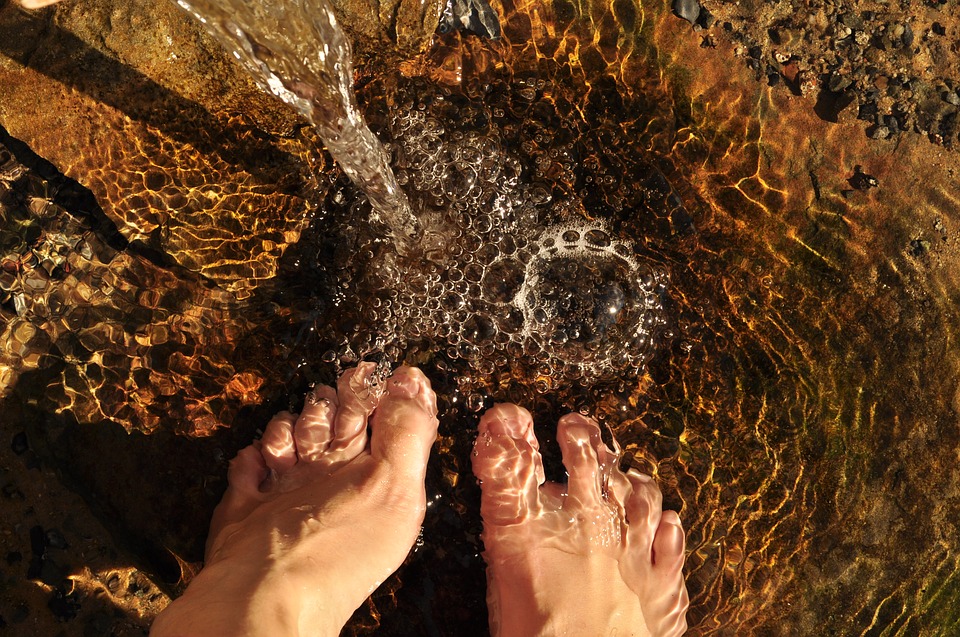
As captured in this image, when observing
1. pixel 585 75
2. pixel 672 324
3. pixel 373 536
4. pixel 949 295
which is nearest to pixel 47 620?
pixel 373 536

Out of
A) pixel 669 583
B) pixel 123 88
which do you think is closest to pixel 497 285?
pixel 669 583

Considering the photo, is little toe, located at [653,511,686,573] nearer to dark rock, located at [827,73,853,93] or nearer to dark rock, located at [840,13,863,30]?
dark rock, located at [827,73,853,93]

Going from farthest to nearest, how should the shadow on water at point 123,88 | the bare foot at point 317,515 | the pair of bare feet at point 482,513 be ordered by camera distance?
the shadow on water at point 123,88
the pair of bare feet at point 482,513
the bare foot at point 317,515

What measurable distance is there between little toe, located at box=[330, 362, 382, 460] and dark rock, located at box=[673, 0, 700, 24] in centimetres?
207

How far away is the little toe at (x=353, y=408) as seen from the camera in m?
2.92

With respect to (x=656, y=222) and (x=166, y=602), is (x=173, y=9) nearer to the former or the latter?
(x=656, y=222)

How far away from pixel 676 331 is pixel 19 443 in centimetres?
279

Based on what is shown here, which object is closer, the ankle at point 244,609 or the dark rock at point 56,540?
the ankle at point 244,609

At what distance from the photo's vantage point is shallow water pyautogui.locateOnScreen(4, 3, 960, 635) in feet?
9.41

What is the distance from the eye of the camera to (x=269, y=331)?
297cm

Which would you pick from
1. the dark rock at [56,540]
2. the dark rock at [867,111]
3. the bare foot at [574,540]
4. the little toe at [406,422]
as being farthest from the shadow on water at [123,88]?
the dark rock at [867,111]

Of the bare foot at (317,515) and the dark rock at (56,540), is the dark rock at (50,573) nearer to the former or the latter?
the dark rock at (56,540)

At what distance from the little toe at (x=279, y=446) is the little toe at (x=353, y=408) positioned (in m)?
0.18

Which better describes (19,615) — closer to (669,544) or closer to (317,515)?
(317,515)
